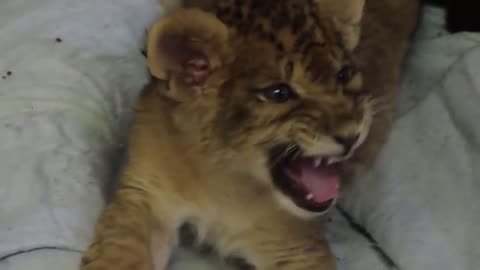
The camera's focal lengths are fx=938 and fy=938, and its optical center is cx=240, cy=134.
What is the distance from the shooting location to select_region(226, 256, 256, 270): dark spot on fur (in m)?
1.53

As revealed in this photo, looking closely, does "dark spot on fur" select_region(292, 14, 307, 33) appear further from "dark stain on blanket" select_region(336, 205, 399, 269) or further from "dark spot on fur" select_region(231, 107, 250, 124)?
"dark stain on blanket" select_region(336, 205, 399, 269)

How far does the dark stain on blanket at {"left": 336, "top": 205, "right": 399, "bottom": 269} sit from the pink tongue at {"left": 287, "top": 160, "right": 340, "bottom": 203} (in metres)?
0.28

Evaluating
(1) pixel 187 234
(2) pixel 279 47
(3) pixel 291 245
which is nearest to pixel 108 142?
(1) pixel 187 234

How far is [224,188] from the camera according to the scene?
1419mm

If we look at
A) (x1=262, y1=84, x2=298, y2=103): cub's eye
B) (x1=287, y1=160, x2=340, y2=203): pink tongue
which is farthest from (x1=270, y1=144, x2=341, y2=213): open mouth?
(x1=262, y1=84, x2=298, y2=103): cub's eye

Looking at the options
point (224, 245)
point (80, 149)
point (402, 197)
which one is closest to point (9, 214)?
point (80, 149)

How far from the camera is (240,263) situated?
1.54 meters

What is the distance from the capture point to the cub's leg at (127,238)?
1397 millimetres

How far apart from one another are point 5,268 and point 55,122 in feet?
1.06

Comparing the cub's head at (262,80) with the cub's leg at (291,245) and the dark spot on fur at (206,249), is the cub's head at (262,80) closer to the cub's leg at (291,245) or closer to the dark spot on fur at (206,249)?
the cub's leg at (291,245)

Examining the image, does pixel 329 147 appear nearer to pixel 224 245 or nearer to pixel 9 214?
pixel 224 245

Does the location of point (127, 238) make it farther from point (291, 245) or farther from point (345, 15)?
point (345, 15)

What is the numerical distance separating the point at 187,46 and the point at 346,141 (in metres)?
0.25

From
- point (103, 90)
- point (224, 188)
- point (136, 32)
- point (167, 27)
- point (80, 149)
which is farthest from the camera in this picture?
point (136, 32)
